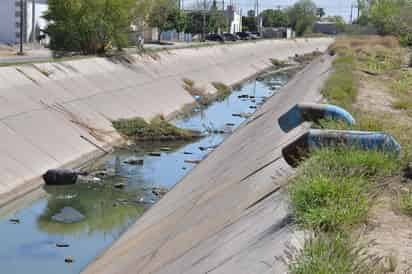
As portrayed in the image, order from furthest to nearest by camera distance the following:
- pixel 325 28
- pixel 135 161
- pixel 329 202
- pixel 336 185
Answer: pixel 325 28 < pixel 135 161 < pixel 336 185 < pixel 329 202

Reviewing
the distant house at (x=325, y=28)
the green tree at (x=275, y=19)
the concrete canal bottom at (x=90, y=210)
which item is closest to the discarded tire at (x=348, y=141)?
the concrete canal bottom at (x=90, y=210)

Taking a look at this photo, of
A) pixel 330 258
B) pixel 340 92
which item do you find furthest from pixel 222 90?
pixel 330 258

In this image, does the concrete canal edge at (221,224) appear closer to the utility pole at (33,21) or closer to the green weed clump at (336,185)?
the green weed clump at (336,185)

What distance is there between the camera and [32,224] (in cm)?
1836

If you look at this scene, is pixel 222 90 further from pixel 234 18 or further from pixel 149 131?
pixel 234 18

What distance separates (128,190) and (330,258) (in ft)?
50.1

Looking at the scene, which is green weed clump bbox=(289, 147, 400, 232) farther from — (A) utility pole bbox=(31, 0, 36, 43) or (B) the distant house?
(B) the distant house

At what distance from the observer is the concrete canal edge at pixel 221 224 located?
31.3 feet

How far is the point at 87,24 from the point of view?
4741cm

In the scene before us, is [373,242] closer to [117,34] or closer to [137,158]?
[137,158]

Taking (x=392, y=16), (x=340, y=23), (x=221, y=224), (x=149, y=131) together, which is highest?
(x=340, y=23)

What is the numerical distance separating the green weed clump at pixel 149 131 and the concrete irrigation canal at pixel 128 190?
0.55 metres

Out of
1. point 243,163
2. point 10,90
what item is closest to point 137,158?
point 10,90

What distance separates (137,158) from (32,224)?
9.03 meters
